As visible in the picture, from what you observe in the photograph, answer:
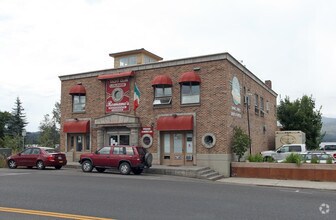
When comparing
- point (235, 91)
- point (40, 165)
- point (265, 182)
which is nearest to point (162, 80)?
point (235, 91)

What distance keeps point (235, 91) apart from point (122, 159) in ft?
29.1

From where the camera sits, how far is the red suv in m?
20.2

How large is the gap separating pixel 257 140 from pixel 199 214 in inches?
866

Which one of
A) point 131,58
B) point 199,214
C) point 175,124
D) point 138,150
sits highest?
point 131,58

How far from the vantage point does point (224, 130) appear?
22.0 meters

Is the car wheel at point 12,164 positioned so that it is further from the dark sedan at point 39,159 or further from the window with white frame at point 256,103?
the window with white frame at point 256,103

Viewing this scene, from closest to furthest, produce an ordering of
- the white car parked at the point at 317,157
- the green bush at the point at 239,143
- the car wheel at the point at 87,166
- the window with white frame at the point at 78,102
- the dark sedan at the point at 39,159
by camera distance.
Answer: the white car parked at the point at 317,157 → the car wheel at the point at 87,166 → the green bush at the point at 239,143 → the dark sedan at the point at 39,159 → the window with white frame at the point at 78,102

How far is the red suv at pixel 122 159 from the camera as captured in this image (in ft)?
66.1

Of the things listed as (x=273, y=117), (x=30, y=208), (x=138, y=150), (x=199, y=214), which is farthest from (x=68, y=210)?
(x=273, y=117)

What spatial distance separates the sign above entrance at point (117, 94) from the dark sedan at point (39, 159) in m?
5.12

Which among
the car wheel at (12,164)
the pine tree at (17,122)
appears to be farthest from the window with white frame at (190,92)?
the pine tree at (17,122)

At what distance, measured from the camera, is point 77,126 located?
88.7ft

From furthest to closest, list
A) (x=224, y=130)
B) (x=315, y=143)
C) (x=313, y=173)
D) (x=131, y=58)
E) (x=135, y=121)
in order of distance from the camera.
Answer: (x=315, y=143), (x=131, y=58), (x=135, y=121), (x=224, y=130), (x=313, y=173)

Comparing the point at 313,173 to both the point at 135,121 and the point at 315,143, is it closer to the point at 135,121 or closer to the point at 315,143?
the point at 135,121
